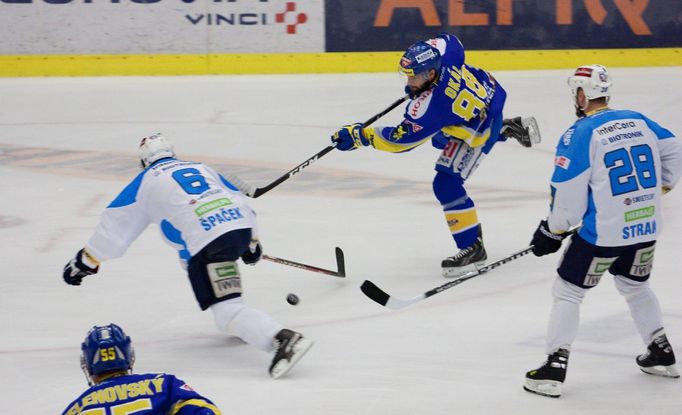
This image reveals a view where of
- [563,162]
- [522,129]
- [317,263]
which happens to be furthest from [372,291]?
[522,129]

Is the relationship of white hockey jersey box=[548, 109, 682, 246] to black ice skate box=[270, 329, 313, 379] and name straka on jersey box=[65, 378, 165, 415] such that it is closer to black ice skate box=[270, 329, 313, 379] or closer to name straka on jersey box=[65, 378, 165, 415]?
black ice skate box=[270, 329, 313, 379]

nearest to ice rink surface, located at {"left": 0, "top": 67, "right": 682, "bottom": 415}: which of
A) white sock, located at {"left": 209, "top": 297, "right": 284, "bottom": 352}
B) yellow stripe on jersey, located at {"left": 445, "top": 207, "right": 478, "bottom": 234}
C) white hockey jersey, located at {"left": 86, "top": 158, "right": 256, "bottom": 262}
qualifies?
white sock, located at {"left": 209, "top": 297, "right": 284, "bottom": 352}

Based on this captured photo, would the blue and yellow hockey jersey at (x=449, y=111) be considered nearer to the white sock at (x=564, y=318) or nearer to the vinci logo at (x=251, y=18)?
the white sock at (x=564, y=318)

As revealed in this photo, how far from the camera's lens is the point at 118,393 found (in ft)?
8.11

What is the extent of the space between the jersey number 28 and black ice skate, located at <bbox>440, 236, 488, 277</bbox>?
1.77 m

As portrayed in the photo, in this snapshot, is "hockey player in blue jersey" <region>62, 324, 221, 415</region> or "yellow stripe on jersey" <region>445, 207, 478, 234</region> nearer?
"hockey player in blue jersey" <region>62, 324, 221, 415</region>

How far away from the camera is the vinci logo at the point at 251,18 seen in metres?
9.85

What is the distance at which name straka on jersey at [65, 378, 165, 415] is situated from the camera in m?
2.46

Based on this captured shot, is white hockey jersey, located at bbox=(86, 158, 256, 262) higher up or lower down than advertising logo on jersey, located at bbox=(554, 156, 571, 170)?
lower down

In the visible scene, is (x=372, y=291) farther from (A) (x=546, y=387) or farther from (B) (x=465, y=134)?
(B) (x=465, y=134)

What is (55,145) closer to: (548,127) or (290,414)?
(548,127)

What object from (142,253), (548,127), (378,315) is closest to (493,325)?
(378,315)

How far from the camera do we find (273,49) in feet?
32.6

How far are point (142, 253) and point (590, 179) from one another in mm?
2778
